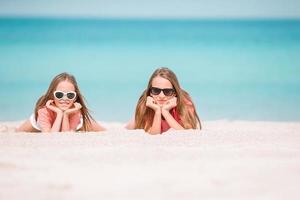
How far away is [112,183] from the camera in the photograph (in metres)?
2.17

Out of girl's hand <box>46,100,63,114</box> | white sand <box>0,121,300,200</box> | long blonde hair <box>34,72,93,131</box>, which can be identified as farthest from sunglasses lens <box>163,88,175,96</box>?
girl's hand <box>46,100,63,114</box>

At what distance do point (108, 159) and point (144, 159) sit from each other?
0.43 feet

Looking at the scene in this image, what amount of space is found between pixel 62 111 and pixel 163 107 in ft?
1.62

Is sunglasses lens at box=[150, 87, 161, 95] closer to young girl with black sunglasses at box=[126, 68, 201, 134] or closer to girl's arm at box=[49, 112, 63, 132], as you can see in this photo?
young girl with black sunglasses at box=[126, 68, 201, 134]

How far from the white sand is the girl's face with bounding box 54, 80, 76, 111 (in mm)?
279

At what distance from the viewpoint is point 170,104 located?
3322 millimetres

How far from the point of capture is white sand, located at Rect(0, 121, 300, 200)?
2094mm

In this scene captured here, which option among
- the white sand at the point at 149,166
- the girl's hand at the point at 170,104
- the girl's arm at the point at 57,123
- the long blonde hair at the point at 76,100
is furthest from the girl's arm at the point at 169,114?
the girl's arm at the point at 57,123

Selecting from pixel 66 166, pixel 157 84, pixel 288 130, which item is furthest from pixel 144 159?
pixel 288 130

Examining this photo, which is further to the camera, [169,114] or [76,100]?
[76,100]

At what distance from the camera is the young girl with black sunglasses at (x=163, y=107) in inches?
130

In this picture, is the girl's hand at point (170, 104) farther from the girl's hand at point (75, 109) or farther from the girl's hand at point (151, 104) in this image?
the girl's hand at point (75, 109)

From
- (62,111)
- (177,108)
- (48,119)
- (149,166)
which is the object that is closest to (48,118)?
(48,119)

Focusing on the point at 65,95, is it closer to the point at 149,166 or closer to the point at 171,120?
the point at 171,120
